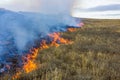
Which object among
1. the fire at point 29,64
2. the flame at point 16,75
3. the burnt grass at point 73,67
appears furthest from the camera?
the fire at point 29,64

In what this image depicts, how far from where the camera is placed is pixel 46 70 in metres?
11.1

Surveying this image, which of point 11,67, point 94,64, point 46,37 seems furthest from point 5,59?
point 46,37

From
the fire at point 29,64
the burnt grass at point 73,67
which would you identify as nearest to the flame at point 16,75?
the burnt grass at point 73,67

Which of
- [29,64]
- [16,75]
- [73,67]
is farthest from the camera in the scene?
[29,64]

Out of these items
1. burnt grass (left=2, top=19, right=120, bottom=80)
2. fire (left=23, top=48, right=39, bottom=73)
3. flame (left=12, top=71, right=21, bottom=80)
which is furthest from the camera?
fire (left=23, top=48, right=39, bottom=73)

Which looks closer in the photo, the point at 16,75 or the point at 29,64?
the point at 16,75

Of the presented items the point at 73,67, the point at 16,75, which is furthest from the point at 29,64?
the point at 73,67

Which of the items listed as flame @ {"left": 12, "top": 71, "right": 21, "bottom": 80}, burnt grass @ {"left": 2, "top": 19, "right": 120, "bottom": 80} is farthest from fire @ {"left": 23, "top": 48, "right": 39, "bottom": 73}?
flame @ {"left": 12, "top": 71, "right": 21, "bottom": 80}

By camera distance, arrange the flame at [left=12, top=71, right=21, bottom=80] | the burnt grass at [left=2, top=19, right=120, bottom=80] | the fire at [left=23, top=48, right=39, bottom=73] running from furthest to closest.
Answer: the fire at [left=23, top=48, right=39, bottom=73] → the flame at [left=12, top=71, right=21, bottom=80] → the burnt grass at [left=2, top=19, right=120, bottom=80]

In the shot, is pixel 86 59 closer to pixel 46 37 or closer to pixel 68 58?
pixel 68 58

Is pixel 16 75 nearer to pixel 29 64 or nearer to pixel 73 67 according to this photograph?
pixel 29 64

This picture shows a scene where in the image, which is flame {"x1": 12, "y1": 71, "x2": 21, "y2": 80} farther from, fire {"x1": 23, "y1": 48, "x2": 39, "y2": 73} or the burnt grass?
fire {"x1": 23, "y1": 48, "x2": 39, "y2": 73}

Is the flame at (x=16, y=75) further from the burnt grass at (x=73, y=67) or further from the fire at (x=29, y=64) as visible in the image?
the fire at (x=29, y=64)

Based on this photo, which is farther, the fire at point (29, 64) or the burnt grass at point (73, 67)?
the fire at point (29, 64)
